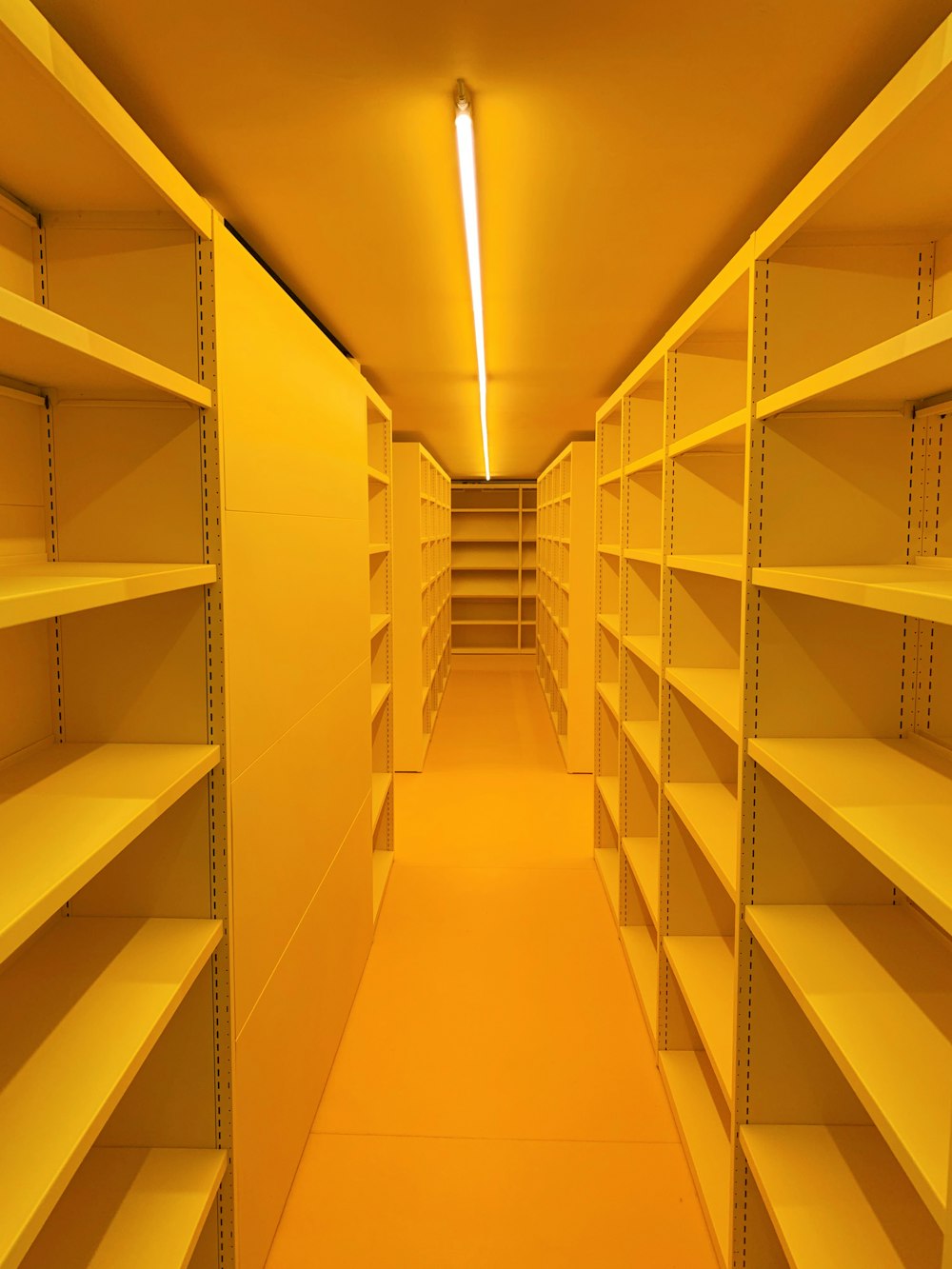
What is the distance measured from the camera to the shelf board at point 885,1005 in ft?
3.50

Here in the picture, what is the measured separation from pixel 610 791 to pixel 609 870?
356 mm

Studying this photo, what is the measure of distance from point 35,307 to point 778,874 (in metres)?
1.60

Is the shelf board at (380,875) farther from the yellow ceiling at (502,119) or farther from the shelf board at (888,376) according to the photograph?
the shelf board at (888,376)

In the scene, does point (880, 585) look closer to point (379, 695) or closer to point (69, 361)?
point (69, 361)

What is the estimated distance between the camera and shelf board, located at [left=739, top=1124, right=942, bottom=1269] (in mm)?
1374

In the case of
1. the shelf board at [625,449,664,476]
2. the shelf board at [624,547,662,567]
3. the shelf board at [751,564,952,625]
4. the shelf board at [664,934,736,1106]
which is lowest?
the shelf board at [664,934,736,1106]

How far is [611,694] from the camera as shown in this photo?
12.6 ft

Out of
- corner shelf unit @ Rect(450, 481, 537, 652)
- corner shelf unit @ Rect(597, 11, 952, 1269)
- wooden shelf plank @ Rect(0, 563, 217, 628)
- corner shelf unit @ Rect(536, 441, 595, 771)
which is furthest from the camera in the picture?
corner shelf unit @ Rect(450, 481, 537, 652)

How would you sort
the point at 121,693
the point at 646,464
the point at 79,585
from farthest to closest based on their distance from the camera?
1. the point at 646,464
2. the point at 121,693
3. the point at 79,585

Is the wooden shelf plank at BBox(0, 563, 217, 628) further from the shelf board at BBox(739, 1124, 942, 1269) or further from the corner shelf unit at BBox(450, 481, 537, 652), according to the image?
the corner shelf unit at BBox(450, 481, 537, 652)

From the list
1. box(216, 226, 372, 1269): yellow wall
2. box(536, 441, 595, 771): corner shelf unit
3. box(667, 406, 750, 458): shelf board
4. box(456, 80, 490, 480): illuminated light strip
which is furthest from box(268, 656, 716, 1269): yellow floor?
box(456, 80, 490, 480): illuminated light strip

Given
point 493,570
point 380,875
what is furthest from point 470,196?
point 493,570

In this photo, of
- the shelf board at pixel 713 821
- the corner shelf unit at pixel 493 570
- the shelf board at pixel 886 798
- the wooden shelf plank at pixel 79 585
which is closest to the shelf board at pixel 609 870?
the shelf board at pixel 713 821

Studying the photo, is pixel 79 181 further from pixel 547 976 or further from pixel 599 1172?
pixel 547 976
